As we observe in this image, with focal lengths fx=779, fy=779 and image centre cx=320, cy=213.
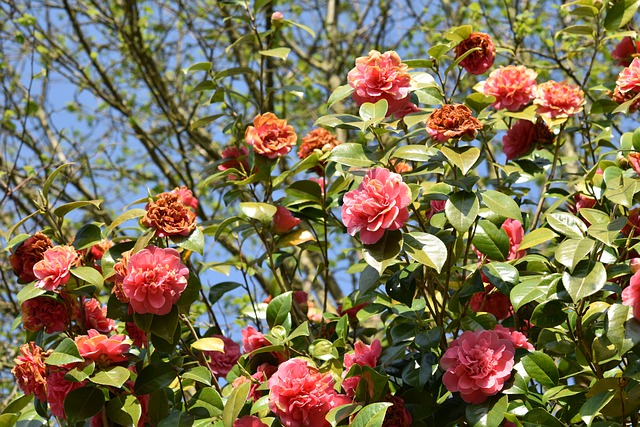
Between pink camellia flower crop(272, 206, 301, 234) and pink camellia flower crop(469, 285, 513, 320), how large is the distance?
504 mm

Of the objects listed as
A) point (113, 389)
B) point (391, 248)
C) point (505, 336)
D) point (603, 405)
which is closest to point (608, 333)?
point (603, 405)

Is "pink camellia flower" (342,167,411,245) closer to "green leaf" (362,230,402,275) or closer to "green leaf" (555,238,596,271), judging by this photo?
"green leaf" (362,230,402,275)

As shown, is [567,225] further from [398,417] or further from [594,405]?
[398,417]

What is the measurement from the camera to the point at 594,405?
135 centimetres

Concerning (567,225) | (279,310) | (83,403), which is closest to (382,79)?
(567,225)

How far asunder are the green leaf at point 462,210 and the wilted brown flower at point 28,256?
0.91 metres

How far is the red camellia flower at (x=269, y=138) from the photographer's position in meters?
1.96

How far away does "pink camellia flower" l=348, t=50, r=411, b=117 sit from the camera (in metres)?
1.68

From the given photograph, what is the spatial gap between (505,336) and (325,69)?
3502 mm

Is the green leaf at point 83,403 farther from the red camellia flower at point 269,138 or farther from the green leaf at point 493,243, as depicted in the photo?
the green leaf at point 493,243

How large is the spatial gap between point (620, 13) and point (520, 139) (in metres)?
0.44

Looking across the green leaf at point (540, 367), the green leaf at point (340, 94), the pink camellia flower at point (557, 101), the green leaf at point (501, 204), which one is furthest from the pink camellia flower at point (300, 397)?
the pink camellia flower at point (557, 101)

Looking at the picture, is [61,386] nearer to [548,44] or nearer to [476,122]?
[476,122]

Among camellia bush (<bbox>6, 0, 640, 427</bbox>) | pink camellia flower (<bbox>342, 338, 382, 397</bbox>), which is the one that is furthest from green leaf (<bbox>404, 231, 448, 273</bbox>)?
pink camellia flower (<bbox>342, 338, 382, 397</bbox>)
